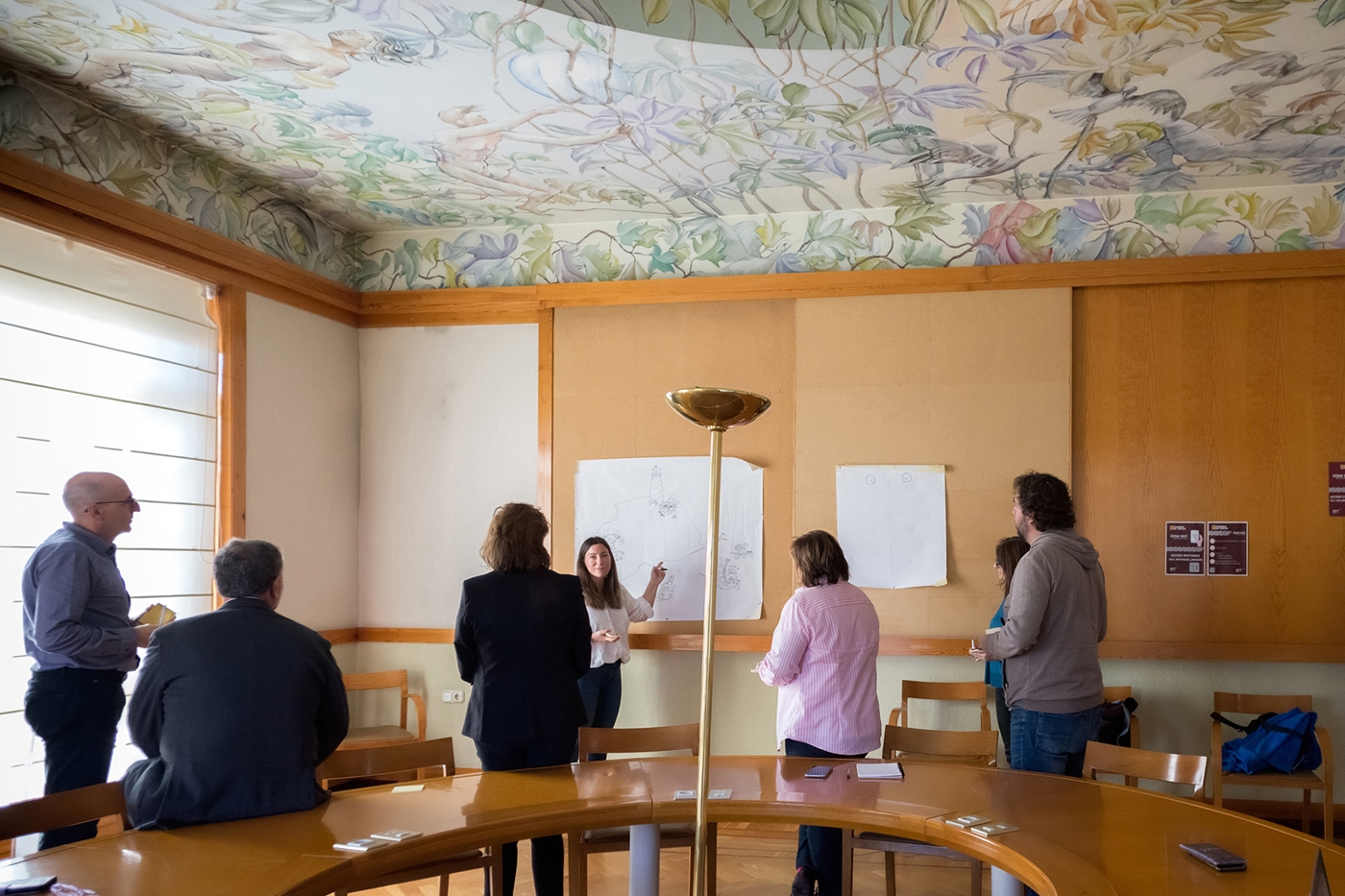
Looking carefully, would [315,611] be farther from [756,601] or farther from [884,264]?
[884,264]

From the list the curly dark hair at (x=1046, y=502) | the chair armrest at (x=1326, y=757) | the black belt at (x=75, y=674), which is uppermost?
the curly dark hair at (x=1046, y=502)

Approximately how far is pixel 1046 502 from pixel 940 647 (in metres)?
1.67

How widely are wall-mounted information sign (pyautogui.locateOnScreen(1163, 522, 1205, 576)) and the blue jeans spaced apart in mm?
1677

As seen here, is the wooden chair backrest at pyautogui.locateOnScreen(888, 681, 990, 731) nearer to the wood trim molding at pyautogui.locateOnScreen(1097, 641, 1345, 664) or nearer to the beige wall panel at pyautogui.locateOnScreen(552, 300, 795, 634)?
the wood trim molding at pyautogui.locateOnScreen(1097, 641, 1345, 664)

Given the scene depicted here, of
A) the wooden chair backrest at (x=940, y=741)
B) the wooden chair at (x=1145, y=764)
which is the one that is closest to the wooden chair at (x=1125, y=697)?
the wooden chair backrest at (x=940, y=741)

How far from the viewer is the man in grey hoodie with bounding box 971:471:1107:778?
11.8 feet

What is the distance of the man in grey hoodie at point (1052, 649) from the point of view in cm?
361

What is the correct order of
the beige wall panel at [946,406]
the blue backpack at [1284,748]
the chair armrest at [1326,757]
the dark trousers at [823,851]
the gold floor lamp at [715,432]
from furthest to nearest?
the beige wall panel at [946,406]
the blue backpack at [1284,748]
the chair armrest at [1326,757]
the dark trousers at [823,851]
the gold floor lamp at [715,432]

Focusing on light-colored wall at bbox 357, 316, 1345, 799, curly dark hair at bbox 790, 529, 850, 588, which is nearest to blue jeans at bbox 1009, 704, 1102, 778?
curly dark hair at bbox 790, 529, 850, 588

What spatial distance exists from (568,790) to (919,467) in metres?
2.90

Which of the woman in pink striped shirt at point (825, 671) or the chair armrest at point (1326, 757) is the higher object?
the woman in pink striped shirt at point (825, 671)

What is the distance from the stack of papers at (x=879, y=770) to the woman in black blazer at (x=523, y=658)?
3.19 ft

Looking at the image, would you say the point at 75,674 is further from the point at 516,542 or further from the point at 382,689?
the point at 382,689

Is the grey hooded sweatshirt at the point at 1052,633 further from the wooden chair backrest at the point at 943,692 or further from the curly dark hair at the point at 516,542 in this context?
the curly dark hair at the point at 516,542
